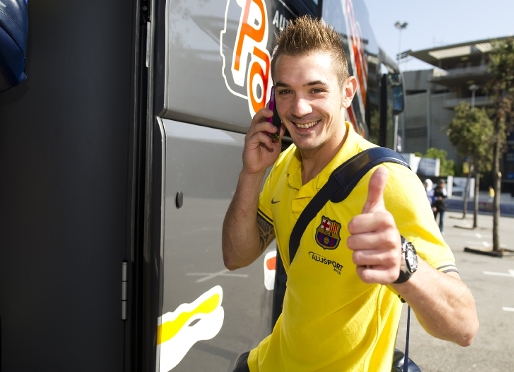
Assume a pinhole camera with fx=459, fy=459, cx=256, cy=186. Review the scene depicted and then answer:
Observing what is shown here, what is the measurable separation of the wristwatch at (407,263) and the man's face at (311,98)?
539mm

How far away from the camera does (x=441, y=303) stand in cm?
109

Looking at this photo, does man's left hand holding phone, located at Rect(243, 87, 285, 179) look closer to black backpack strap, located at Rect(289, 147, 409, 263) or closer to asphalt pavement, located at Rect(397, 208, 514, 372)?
black backpack strap, located at Rect(289, 147, 409, 263)

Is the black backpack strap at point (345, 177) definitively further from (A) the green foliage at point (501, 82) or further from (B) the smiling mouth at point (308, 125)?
(A) the green foliage at point (501, 82)

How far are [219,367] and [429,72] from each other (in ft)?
193

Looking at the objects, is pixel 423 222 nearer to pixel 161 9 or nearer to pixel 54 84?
pixel 161 9

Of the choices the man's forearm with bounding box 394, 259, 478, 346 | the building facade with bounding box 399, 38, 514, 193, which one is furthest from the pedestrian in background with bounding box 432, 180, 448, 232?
the building facade with bounding box 399, 38, 514, 193

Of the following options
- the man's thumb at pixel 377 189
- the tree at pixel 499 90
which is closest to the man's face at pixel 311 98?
the man's thumb at pixel 377 189

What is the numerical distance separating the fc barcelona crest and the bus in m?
0.56

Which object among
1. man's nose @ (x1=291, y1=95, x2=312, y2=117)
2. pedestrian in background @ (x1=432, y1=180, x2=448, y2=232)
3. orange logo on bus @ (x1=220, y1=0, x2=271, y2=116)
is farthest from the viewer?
pedestrian in background @ (x1=432, y1=180, x2=448, y2=232)

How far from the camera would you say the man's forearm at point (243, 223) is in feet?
5.67

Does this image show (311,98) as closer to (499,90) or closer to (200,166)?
(200,166)

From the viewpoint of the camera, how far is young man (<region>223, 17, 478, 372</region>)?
1.04 metres

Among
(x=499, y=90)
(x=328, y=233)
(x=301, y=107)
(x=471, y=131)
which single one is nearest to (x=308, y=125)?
(x=301, y=107)

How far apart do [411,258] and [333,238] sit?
0.29 meters
